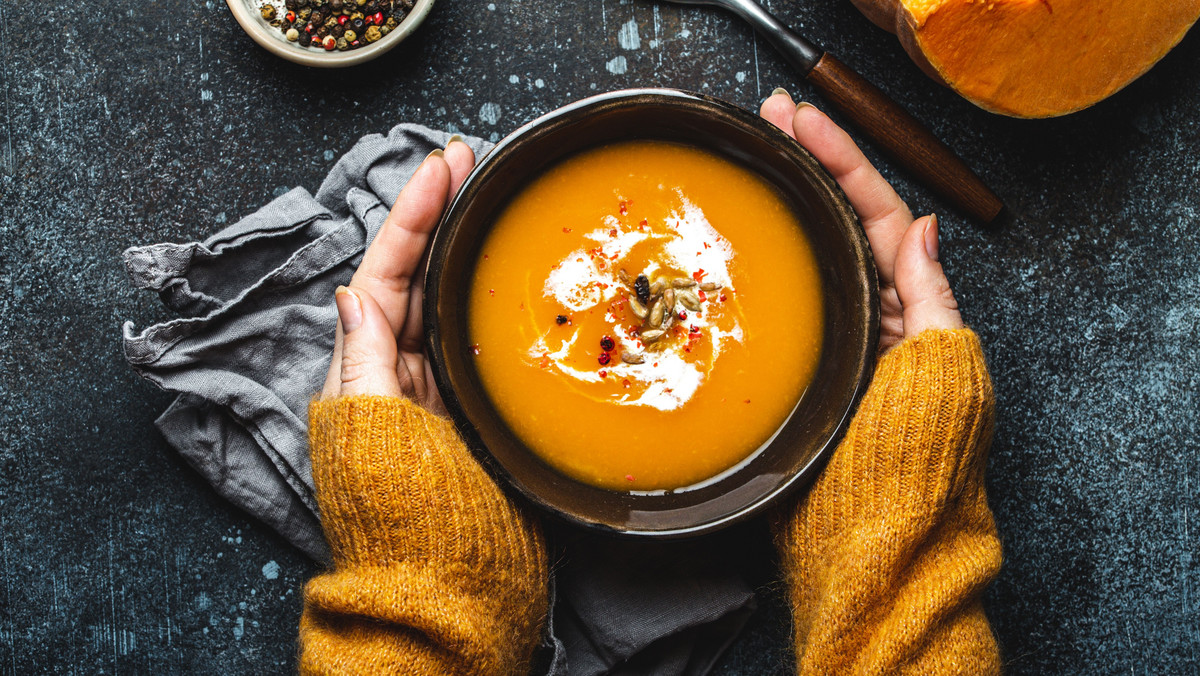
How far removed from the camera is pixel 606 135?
3.93ft

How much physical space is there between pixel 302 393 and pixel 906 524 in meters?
1.01

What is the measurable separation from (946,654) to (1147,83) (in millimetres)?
1095

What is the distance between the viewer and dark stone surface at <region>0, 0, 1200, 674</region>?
1451 millimetres

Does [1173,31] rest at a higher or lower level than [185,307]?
higher

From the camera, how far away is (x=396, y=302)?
1.30 meters

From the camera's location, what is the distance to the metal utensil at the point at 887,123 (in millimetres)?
1391

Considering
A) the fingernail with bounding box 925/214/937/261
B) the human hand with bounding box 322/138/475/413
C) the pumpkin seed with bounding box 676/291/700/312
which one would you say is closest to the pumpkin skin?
the fingernail with bounding box 925/214/937/261

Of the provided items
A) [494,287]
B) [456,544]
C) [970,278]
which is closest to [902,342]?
[970,278]

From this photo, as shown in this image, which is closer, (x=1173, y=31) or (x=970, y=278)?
(x=1173, y=31)

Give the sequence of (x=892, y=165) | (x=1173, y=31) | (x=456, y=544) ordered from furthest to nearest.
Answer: (x=892, y=165)
(x=1173, y=31)
(x=456, y=544)

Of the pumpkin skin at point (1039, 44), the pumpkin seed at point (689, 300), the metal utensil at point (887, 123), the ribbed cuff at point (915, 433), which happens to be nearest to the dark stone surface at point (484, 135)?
the metal utensil at point (887, 123)

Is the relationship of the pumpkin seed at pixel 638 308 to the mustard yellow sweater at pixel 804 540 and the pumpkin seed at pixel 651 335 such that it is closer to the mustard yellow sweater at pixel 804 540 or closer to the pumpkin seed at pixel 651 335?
the pumpkin seed at pixel 651 335

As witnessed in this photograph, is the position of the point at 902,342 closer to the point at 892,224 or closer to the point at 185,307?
the point at 892,224

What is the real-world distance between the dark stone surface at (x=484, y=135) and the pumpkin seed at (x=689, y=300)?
52cm
